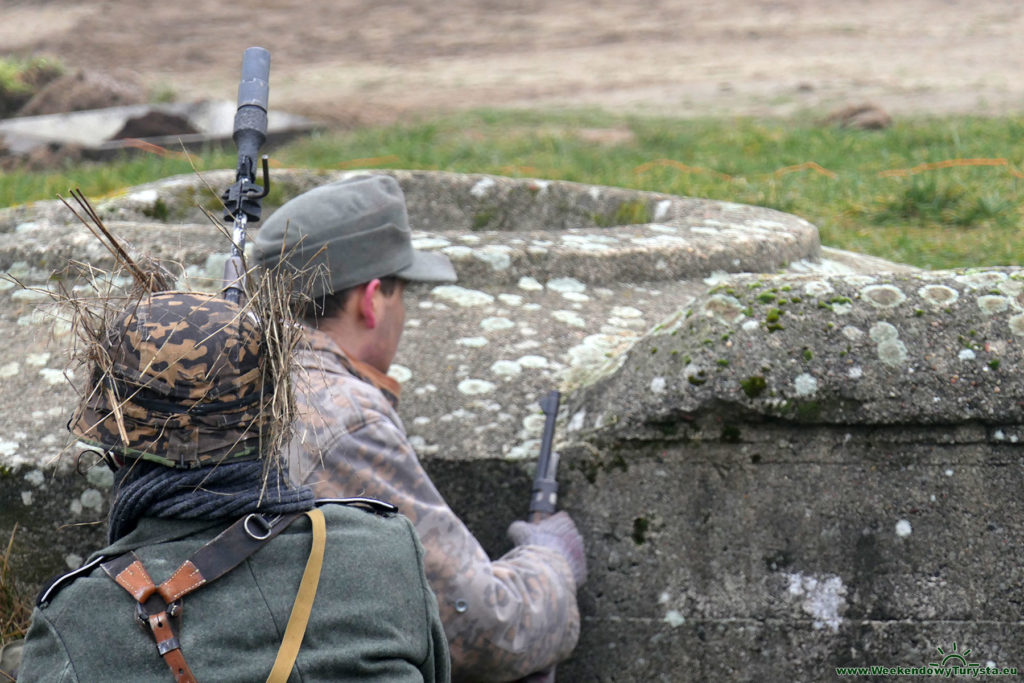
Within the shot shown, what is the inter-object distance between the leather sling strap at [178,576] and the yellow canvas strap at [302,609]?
0.06 m

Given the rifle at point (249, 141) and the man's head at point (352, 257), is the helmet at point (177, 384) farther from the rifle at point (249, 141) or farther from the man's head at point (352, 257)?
the man's head at point (352, 257)

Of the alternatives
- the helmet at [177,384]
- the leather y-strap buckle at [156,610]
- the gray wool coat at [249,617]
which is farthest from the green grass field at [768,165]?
the leather y-strap buckle at [156,610]

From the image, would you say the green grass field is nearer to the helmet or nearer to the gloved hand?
the gloved hand

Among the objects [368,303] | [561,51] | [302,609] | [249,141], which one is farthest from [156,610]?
[561,51]

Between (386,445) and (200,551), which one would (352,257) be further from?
(200,551)

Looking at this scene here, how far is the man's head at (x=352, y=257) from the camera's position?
A: 2543 mm

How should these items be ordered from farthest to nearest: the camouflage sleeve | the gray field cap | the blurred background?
the blurred background → the gray field cap → the camouflage sleeve

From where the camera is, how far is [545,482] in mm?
2625

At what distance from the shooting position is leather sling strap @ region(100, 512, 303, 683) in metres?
1.57

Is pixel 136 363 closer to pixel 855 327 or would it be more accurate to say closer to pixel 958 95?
pixel 855 327

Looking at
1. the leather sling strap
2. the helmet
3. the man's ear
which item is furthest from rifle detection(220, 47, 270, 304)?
the leather sling strap

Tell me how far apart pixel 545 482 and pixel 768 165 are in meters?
5.01

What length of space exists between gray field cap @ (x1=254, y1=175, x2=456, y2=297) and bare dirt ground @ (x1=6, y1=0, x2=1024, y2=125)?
871 centimetres

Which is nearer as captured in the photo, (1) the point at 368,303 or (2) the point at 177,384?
(2) the point at 177,384
